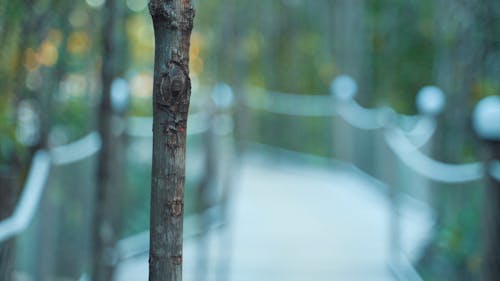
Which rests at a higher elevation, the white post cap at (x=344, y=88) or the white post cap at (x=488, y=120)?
the white post cap at (x=344, y=88)

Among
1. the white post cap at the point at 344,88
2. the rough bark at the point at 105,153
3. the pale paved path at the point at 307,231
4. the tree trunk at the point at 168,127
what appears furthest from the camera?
the white post cap at the point at 344,88

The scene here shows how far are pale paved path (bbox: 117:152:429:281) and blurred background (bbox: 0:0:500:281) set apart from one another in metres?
0.03

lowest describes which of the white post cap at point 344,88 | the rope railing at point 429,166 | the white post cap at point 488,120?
the white post cap at point 488,120

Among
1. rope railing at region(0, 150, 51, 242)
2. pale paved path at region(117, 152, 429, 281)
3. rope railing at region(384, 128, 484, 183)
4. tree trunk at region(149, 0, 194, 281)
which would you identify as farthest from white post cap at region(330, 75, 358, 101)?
tree trunk at region(149, 0, 194, 281)

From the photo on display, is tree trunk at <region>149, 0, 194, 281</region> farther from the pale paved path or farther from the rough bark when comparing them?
the pale paved path

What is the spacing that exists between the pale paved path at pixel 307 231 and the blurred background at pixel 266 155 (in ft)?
0.10

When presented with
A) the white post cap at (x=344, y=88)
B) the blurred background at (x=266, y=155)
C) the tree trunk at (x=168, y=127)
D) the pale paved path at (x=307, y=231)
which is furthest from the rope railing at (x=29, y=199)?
the white post cap at (x=344, y=88)

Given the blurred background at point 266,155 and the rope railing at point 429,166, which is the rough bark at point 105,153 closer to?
the blurred background at point 266,155

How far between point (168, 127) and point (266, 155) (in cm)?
1297

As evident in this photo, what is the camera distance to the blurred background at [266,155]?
4879mm

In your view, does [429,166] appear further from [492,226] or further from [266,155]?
[266,155]

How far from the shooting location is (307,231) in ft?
30.6

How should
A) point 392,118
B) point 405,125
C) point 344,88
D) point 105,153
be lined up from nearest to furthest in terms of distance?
point 105,153 < point 392,118 < point 405,125 < point 344,88

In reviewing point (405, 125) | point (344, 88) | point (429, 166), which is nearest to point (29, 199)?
point (429, 166)
